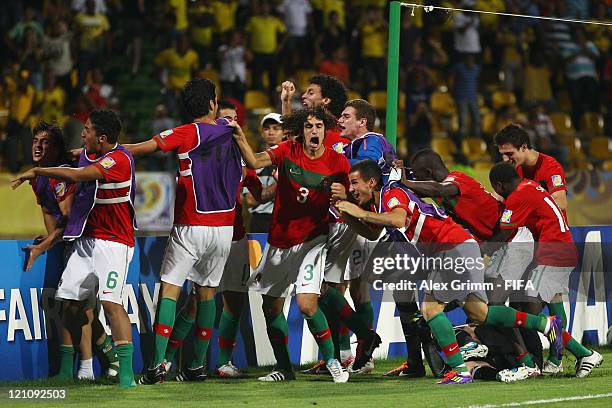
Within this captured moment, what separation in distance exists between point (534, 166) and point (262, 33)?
10315 millimetres

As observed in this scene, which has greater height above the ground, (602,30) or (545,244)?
(602,30)

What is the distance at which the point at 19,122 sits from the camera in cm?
1909

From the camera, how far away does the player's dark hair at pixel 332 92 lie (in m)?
10.2

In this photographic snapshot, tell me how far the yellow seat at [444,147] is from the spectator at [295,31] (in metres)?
2.50

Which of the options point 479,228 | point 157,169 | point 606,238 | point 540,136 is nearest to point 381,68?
point 540,136

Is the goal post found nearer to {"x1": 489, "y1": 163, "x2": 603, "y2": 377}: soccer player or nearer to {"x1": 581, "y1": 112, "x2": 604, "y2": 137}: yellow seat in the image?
{"x1": 489, "y1": 163, "x2": 603, "y2": 377}: soccer player

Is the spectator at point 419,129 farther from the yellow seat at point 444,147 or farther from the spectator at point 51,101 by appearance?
the spectator at point 51,101

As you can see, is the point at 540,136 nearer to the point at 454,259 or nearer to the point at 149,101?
the point at 149,101

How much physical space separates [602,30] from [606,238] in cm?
1178

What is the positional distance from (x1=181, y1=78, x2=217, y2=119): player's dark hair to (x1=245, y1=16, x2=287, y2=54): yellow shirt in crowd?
36.0 feet

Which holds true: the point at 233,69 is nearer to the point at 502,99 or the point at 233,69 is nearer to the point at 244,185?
the point at 502,99

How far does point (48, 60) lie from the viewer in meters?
19.6

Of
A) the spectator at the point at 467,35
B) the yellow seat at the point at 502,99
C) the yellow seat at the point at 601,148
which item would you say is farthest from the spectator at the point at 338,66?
the yellow seat at the point at 601,148

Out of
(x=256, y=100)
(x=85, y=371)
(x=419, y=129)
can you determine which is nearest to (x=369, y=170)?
(x=85, y=371)
